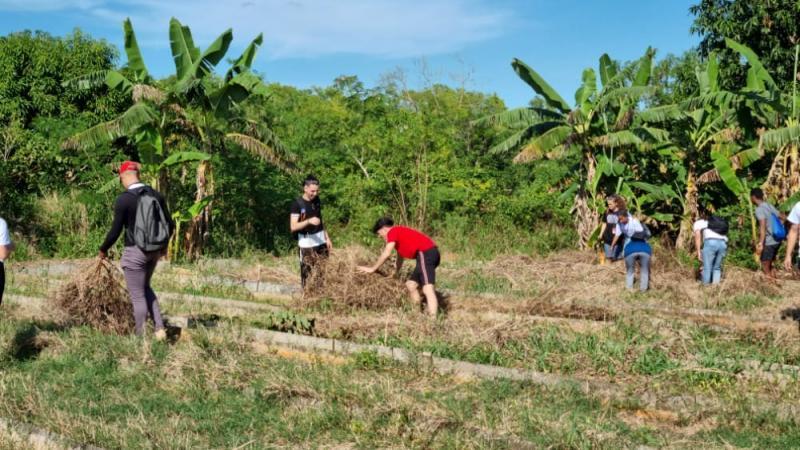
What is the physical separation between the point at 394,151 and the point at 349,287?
11889 millimetres

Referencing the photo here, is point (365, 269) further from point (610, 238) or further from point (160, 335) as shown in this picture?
point (610, 238)

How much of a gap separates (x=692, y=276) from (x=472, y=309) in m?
5.13

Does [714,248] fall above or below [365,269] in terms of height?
above

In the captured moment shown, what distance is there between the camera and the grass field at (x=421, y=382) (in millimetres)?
5625

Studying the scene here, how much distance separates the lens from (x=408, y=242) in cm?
1020

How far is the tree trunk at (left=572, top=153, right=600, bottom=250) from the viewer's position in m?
18.3

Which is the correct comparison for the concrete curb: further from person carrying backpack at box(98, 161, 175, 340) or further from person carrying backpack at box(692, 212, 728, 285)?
person carrying backpack at box(692, 212, 728, 285)

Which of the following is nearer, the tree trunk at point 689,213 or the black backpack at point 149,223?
the black backpack at point 149,223

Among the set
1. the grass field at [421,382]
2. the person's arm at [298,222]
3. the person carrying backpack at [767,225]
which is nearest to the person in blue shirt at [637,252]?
the grass field at [421,382]

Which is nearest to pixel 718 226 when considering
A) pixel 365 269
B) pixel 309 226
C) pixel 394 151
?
pixel 365 269

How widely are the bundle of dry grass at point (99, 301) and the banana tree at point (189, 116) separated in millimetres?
7113

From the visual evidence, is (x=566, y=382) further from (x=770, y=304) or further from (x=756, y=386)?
(x=770, y=304)

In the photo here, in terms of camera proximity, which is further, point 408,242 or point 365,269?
point 365,269

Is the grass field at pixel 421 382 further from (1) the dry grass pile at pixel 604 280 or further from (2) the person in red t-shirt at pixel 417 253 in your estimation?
(1) the dry grass pile at pixel 604 280
